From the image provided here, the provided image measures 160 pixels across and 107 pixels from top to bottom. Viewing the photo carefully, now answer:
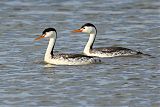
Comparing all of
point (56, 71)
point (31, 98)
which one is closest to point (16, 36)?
point (56, 71)

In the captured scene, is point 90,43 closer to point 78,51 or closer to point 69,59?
point 78,51

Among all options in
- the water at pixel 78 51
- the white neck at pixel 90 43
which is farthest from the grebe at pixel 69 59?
the white neck at pixel 90 43

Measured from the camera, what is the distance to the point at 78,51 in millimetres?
24422

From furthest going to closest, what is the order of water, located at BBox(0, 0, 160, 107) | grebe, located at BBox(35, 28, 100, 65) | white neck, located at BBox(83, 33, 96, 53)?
1. white neck, located at BBox(83, 33, 96, 53)
2. grebe, located at BBox(35, 28, 100, 65)
3. water, located at BBox(0, 0, 160, 107)

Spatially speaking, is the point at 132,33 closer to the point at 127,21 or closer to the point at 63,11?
the point at 127,21

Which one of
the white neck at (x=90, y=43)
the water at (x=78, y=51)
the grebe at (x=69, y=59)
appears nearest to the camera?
the water at (x=78, y=51)

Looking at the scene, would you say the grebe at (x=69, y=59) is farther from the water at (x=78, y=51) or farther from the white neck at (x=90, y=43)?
the white neck at (x=90, y=43)

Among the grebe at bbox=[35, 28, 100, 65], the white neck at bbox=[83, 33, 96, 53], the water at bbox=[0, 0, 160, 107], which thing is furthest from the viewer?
the white neck at bbox=[83, 33, 96, 53]

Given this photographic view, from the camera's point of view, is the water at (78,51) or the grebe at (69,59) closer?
the water at (78,51)

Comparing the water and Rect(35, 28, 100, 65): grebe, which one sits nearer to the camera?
the water

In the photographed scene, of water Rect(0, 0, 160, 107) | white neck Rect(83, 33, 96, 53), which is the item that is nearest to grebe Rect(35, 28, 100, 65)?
water Rect(0, 0, 160, 107)

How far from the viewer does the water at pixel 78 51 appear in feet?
56.4

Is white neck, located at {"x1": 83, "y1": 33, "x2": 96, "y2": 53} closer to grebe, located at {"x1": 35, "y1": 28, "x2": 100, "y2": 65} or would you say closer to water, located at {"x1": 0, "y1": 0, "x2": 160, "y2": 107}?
water, located at {"x1": 0, "y1": 0, "x2": 160, "y2": 107}

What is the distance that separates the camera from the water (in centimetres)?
1720
